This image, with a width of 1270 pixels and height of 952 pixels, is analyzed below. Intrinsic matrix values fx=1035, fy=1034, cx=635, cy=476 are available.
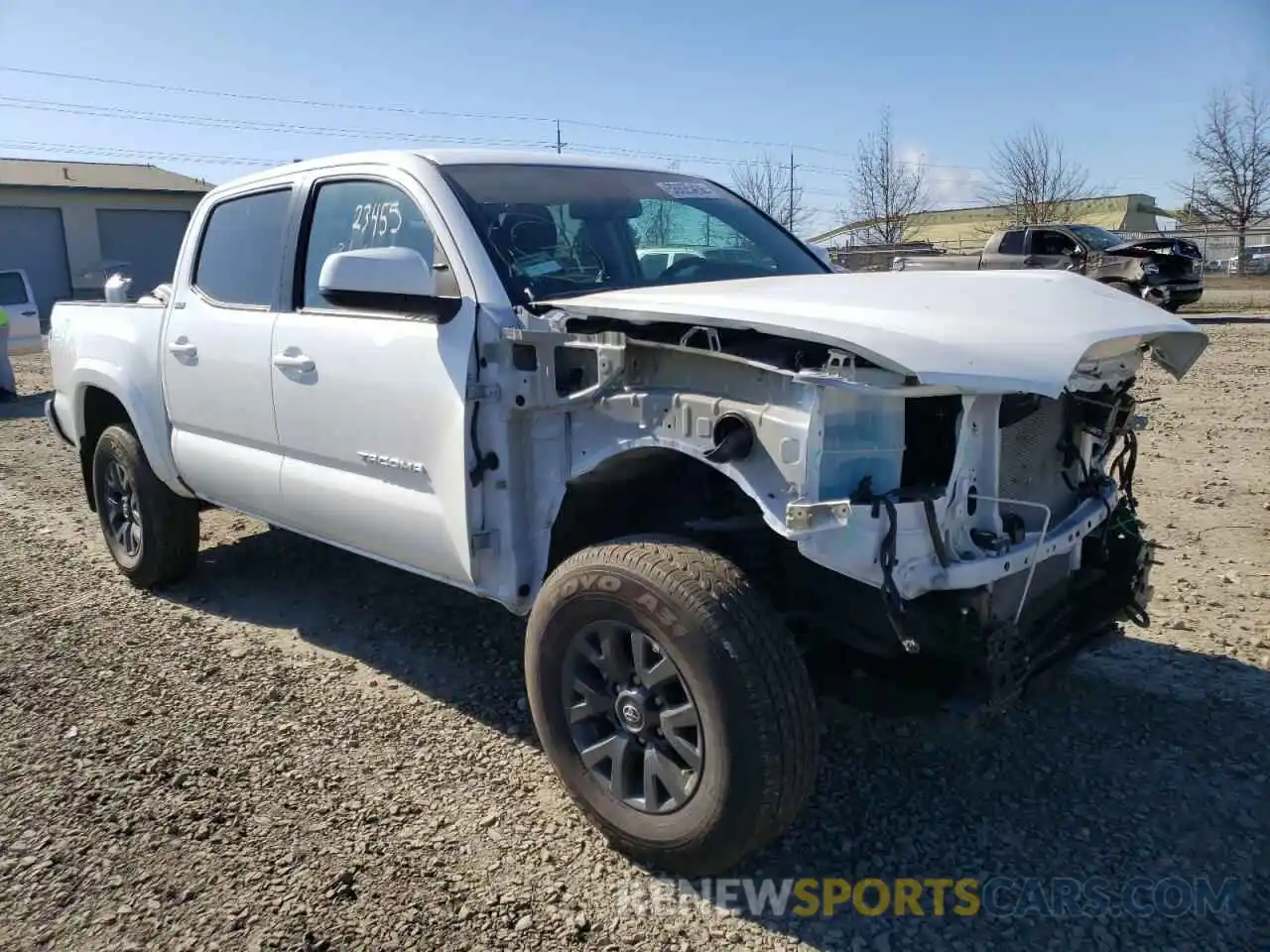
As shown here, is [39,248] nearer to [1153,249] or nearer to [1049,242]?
[1049,242]

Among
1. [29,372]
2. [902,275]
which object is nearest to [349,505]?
[902,275]

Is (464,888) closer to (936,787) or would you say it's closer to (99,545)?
(936,787)

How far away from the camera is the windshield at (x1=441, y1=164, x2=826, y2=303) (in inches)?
136

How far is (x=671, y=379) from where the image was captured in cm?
288

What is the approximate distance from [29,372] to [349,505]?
16.3 m

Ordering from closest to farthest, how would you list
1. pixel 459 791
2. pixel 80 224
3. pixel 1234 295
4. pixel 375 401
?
pixel 459 791, pixel 375 401, pixel 1234 295, pixel 80 224

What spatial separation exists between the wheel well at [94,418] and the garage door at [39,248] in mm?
31844

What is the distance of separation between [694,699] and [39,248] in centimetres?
3761

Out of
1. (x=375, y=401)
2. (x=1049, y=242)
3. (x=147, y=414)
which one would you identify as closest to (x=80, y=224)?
(x=1049, y=242)

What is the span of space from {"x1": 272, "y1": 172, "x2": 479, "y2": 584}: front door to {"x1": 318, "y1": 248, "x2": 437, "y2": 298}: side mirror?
14 cm

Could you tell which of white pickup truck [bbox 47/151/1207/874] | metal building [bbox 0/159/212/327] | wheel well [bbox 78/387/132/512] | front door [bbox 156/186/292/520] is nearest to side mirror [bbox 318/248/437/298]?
white pickup truck [bbox 47/151/1207/874]

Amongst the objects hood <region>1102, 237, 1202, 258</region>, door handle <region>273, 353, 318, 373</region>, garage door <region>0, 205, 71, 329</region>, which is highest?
garage door <region>0, 205, 71, 329</region>

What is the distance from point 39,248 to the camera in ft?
111

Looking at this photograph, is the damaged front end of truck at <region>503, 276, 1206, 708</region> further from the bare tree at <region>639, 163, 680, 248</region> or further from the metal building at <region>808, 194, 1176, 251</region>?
the metal building at <region>808, 194, 1176, 251</region>
